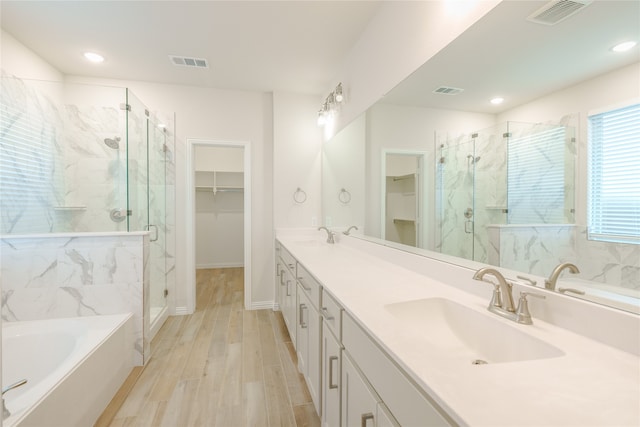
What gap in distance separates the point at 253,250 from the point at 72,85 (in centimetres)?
252

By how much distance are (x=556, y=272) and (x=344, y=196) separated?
2.11 m

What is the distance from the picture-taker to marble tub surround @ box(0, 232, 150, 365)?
213 centimetres

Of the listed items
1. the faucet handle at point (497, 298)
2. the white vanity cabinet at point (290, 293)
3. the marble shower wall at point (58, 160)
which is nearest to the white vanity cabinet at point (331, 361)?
the faucet handle at point (497, 298)

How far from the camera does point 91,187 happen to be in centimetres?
271

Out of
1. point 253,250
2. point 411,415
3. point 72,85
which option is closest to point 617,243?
point 411,415

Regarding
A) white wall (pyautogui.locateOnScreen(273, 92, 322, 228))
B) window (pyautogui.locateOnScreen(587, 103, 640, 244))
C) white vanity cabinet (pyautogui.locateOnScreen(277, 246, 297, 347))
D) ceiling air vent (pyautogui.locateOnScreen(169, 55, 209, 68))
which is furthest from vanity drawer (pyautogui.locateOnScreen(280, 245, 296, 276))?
ceiling air vent (pyautogui.locateOnScreen(169, 55, 209, 68))

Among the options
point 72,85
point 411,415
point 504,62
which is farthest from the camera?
point 72,85

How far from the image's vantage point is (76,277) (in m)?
2.21

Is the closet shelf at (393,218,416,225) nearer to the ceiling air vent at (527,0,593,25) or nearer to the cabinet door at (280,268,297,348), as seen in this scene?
the cabinet door at (280,268,297,348)

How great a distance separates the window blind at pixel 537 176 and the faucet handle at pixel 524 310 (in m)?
0.26

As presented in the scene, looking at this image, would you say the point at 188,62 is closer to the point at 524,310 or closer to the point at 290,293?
the point at 290,293

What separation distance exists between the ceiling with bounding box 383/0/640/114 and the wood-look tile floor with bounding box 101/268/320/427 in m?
1.95

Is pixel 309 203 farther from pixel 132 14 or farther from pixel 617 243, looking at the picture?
pixel 617 243

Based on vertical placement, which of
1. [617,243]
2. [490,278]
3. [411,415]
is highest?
[617,243]
